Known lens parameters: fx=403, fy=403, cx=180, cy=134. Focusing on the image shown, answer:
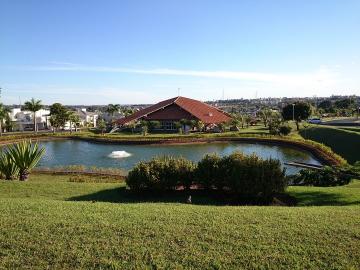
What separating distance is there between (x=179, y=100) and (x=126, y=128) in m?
13.3

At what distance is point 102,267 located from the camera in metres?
7.11

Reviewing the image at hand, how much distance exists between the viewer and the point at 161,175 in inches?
630

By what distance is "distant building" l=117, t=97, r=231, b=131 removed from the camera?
2734 inches

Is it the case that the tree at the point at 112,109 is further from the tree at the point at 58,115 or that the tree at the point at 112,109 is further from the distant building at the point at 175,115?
the tree at the point at 58,115

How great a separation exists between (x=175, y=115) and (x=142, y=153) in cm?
3061

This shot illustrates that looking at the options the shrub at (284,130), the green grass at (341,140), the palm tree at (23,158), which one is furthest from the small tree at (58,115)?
the palm tree at (23,158)

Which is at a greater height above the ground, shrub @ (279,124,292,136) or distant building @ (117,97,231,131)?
distant building @ (117,97,231,131)

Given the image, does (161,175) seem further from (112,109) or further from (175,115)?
Result: (112,109)

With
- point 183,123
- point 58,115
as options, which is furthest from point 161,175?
point 58,115

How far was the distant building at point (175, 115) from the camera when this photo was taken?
69438mm

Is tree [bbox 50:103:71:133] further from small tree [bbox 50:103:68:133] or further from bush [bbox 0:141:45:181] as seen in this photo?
bush [bbox 0:141:45:181]

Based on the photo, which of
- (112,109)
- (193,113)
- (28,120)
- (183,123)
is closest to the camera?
(183,123)

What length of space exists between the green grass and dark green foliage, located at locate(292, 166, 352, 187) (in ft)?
44.6

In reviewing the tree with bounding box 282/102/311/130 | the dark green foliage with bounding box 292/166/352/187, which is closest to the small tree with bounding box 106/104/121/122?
the tree with bounding box 282/102/311/130
